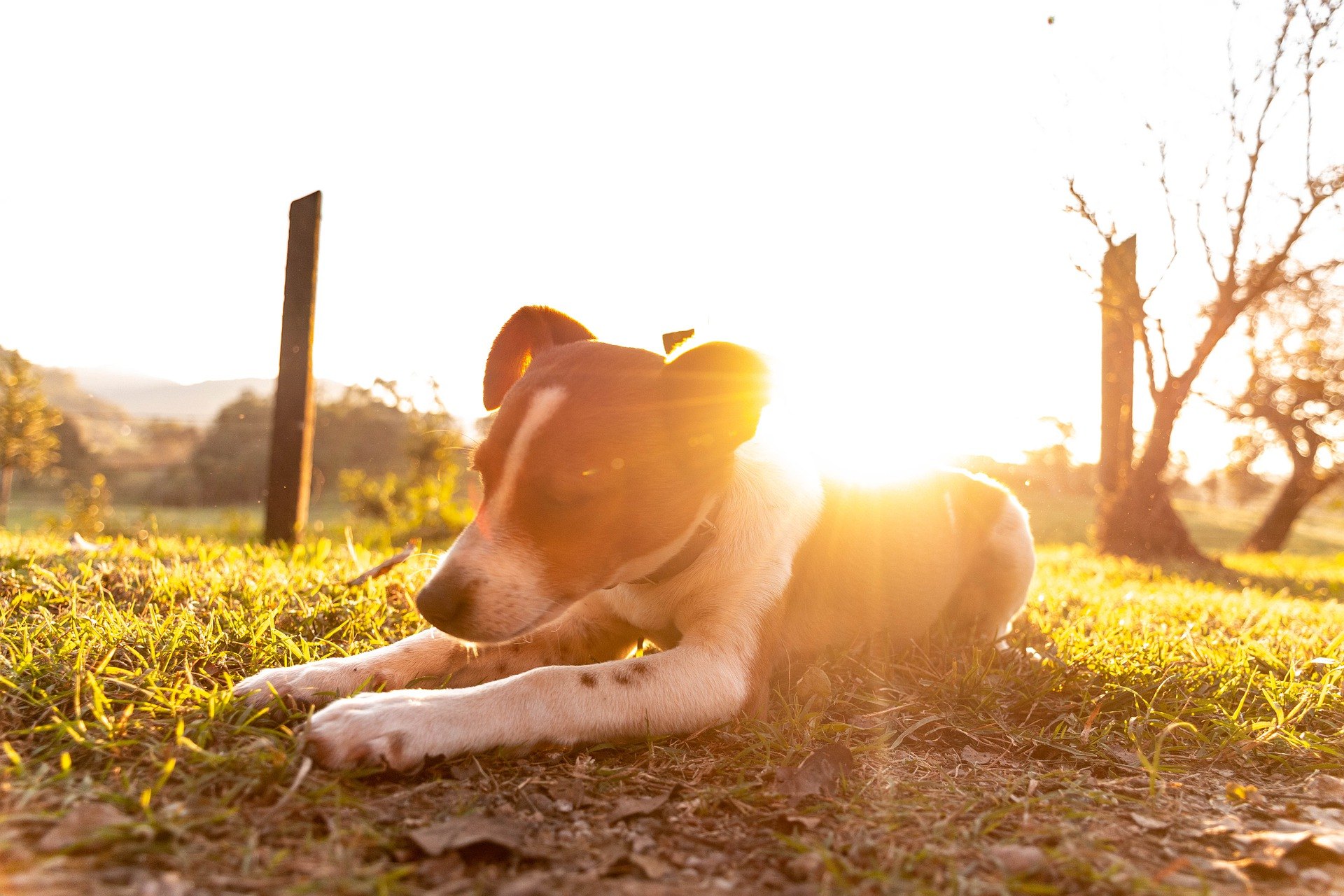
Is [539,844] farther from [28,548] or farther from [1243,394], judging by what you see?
[1243,394]

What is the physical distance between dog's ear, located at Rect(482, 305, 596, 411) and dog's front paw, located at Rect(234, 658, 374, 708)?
1.34 meters

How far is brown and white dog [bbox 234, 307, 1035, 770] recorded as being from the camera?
244cm

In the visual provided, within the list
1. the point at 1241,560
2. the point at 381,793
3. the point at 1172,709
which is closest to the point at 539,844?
the point at 381,793

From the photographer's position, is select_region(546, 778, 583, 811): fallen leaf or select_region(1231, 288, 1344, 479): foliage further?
select_region(1231, 288, 1344, 479): foliage

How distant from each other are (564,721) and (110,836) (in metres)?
1.13

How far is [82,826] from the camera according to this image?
1713 mm

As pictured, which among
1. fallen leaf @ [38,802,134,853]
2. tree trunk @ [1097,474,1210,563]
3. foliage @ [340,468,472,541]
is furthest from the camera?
tree trunk @ [1097,474,1210,563]

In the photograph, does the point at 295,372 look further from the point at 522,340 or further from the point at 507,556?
the point at 507,556

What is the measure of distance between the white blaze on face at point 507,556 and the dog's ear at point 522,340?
0.77 m

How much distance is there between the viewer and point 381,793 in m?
2.07

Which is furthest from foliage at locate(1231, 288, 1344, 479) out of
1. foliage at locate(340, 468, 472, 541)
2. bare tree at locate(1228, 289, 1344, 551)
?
foliage at locate(340, 468, 472, 541)

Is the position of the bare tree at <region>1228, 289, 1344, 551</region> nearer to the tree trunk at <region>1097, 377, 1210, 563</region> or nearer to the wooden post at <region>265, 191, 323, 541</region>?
the tree trunk at <region>1097, 377, 1210, 563</region>

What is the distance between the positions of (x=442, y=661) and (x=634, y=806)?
3.78 feet

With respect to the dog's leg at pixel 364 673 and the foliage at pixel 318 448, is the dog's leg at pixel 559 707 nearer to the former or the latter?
the dog's leg at pixel 364 673
